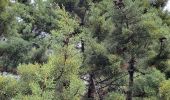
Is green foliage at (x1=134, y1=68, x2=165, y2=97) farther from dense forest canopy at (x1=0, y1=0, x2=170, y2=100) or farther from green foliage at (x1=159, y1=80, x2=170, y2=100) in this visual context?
green foliage at (x1=159, y1=80, x2=170, y2=100)

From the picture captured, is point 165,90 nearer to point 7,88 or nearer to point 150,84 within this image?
point 150,84

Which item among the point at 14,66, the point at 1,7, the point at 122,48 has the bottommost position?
the point at 14,66

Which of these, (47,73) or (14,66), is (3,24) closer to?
(14,66)

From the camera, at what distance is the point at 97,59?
26.5 ft

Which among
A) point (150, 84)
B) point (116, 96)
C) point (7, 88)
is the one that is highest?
point (7, 88)

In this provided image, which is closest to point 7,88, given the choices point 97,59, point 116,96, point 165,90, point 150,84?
point 165,90

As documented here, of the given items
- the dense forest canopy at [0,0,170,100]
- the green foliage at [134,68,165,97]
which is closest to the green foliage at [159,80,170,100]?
the dense forest canopy at [0,0,170,100]

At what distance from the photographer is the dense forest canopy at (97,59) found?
13.1 ft

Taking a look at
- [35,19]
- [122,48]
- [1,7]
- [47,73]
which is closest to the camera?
[47,73]

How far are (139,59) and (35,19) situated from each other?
7886 mm

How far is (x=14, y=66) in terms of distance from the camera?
11.0 m

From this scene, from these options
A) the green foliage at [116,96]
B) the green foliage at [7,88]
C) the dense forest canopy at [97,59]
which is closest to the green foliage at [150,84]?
the dense forest canopy at [97,59]

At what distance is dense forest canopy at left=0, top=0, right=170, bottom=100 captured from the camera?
157 inches

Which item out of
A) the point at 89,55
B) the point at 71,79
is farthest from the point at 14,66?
the point at 71,79
